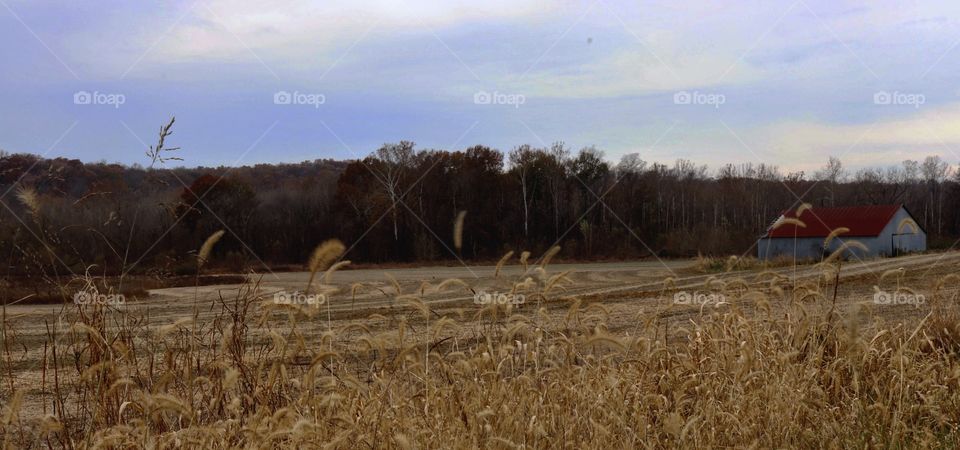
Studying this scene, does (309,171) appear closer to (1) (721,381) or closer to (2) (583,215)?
(2) (583,215)

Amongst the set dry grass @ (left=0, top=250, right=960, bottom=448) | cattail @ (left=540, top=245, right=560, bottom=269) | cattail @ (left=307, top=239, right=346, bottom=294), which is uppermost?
cattail @ (left=307, top=239, right=346, bottom=294)

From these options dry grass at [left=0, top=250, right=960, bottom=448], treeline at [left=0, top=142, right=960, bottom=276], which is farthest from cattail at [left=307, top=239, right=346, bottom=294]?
treeline at [left=0, top=142, right=960, bottom=276]

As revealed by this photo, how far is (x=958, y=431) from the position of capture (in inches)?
243

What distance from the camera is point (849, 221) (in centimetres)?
5003

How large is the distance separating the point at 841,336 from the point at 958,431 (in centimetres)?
116

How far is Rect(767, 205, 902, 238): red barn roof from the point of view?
159 ft

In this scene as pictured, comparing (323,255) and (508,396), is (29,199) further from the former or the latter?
(508,396)

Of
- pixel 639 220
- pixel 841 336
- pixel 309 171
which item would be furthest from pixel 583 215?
pixel 841 336

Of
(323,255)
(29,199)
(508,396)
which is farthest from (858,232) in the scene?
(29,199)

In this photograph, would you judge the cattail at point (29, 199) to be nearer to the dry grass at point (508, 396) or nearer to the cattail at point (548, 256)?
the dry grass at point (508, 396)

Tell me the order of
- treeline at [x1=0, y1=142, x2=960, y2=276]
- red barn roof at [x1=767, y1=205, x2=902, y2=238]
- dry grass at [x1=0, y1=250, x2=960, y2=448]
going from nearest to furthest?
dry grass at [x1=0, y1=250, x2=960, y2=448], red barn roof at [x1=767, y1=205, x2=902, y2=238], treeline at [x1=0, y1=142, x2=960, y2=276]

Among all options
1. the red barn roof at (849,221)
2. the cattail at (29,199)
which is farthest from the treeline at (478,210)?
the cattail at (29,199)

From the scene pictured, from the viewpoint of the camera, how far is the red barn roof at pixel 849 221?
4850cm

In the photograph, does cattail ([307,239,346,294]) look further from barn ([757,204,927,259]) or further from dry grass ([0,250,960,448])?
barn ([757,204,927,259])
